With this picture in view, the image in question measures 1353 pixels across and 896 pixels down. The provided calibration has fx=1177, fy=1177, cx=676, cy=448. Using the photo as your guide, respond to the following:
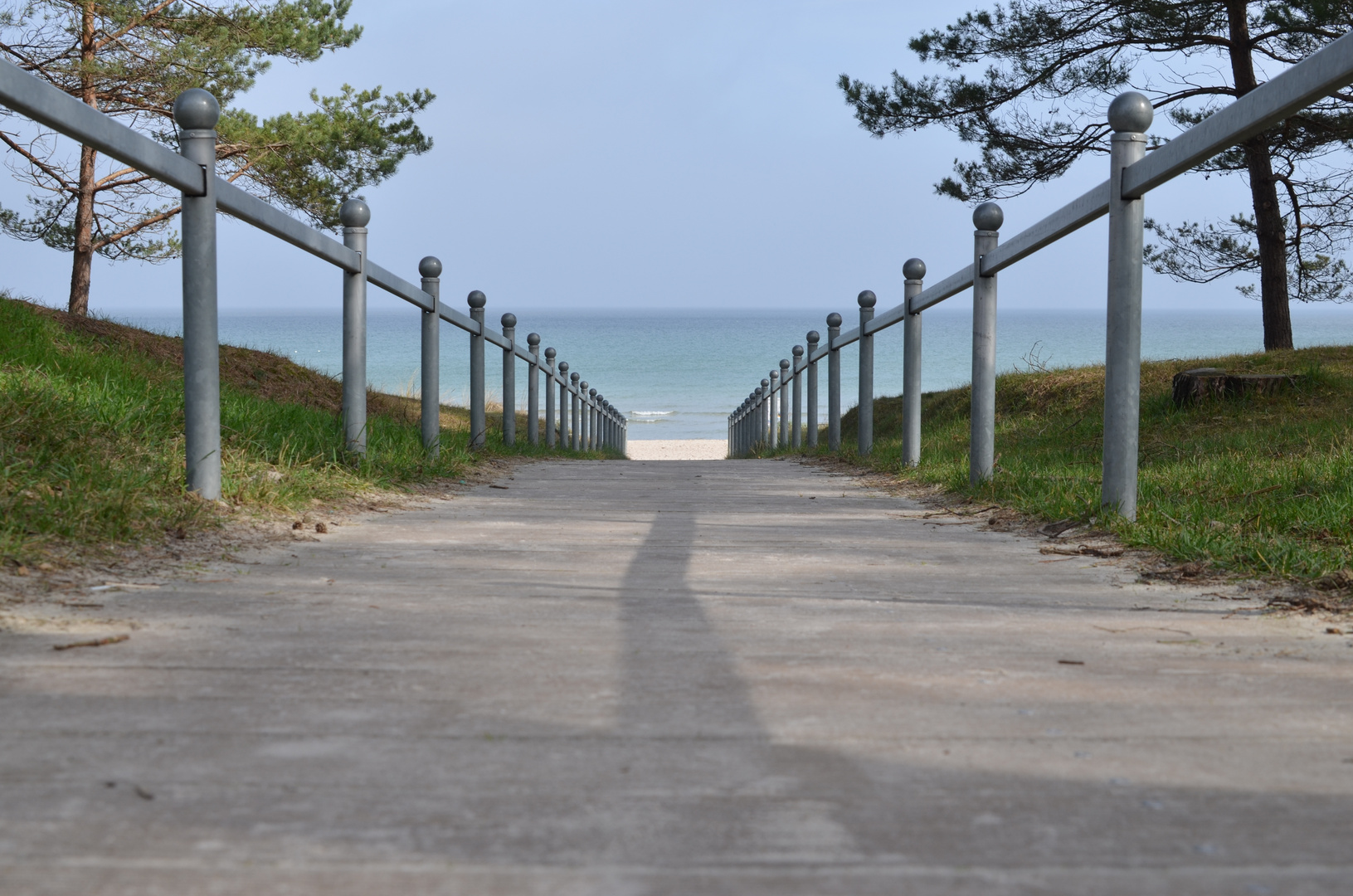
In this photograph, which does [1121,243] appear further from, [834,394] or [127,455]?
[834,394]

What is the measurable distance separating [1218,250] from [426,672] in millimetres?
10643

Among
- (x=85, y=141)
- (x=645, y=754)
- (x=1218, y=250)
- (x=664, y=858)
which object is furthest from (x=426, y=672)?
(x=1218, y=250)

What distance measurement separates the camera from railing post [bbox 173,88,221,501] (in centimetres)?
310

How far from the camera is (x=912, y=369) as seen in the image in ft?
18.7

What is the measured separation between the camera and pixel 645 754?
1.21 m

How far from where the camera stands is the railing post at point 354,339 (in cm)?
443

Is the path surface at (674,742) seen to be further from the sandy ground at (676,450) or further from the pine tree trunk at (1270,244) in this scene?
the sandy ground at (676,450)

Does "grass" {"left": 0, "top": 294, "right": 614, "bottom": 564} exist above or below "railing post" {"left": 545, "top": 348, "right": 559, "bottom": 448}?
below

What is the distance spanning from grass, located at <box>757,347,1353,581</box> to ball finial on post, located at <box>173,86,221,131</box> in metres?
2.61

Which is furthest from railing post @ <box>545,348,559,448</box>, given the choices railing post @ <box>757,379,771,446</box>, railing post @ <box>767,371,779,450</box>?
railing post @ <box>757,379,771,446</box>

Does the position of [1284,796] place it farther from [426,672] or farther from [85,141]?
[85,141]

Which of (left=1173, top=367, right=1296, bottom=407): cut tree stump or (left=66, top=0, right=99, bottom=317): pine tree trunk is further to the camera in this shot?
(left=66, top=0, right=99, bottom=317): pine tree trunk

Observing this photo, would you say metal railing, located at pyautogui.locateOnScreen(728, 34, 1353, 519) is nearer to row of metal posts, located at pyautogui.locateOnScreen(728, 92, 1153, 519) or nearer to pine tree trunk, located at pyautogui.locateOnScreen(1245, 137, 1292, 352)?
row of metal posts, located at pyautogui.locateOnScreen(728, 92, 1153, 519)

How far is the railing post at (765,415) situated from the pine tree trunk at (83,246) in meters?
7.72
